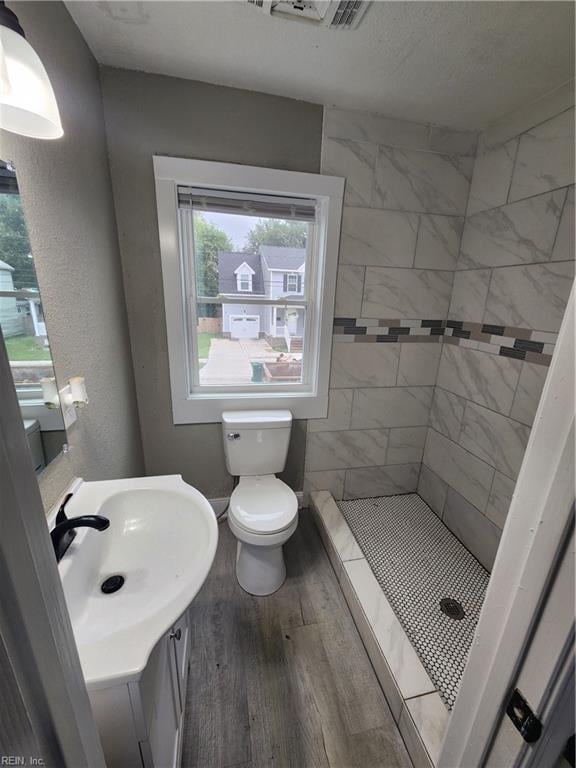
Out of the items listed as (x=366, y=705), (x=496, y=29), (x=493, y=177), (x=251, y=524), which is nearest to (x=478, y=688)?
(x=366, y=705)

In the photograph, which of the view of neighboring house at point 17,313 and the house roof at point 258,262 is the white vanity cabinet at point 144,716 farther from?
the house roof at point 258,262

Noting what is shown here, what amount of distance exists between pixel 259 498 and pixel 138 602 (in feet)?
2.84

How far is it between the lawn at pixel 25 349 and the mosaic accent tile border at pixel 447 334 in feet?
4.64

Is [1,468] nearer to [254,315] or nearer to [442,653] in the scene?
[254,315]

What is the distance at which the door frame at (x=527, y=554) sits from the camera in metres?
0.39

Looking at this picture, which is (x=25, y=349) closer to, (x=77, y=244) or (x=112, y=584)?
(x=77, y=244)

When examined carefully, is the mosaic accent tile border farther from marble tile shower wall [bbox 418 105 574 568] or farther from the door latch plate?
the door latch plate

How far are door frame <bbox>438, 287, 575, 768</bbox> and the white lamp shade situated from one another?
1.07 metres

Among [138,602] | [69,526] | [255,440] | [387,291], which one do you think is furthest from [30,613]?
[387,291]

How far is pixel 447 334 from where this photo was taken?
197 cm

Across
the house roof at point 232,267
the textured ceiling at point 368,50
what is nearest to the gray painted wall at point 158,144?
the textured ceiling at point 368,50

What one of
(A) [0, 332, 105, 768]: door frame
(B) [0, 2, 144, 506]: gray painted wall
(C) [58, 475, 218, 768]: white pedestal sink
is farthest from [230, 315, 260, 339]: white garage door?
(A) [0, 332, 105, 768]: door frame

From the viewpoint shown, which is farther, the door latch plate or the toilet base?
the toilet base

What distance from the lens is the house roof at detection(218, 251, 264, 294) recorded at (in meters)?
1.71
